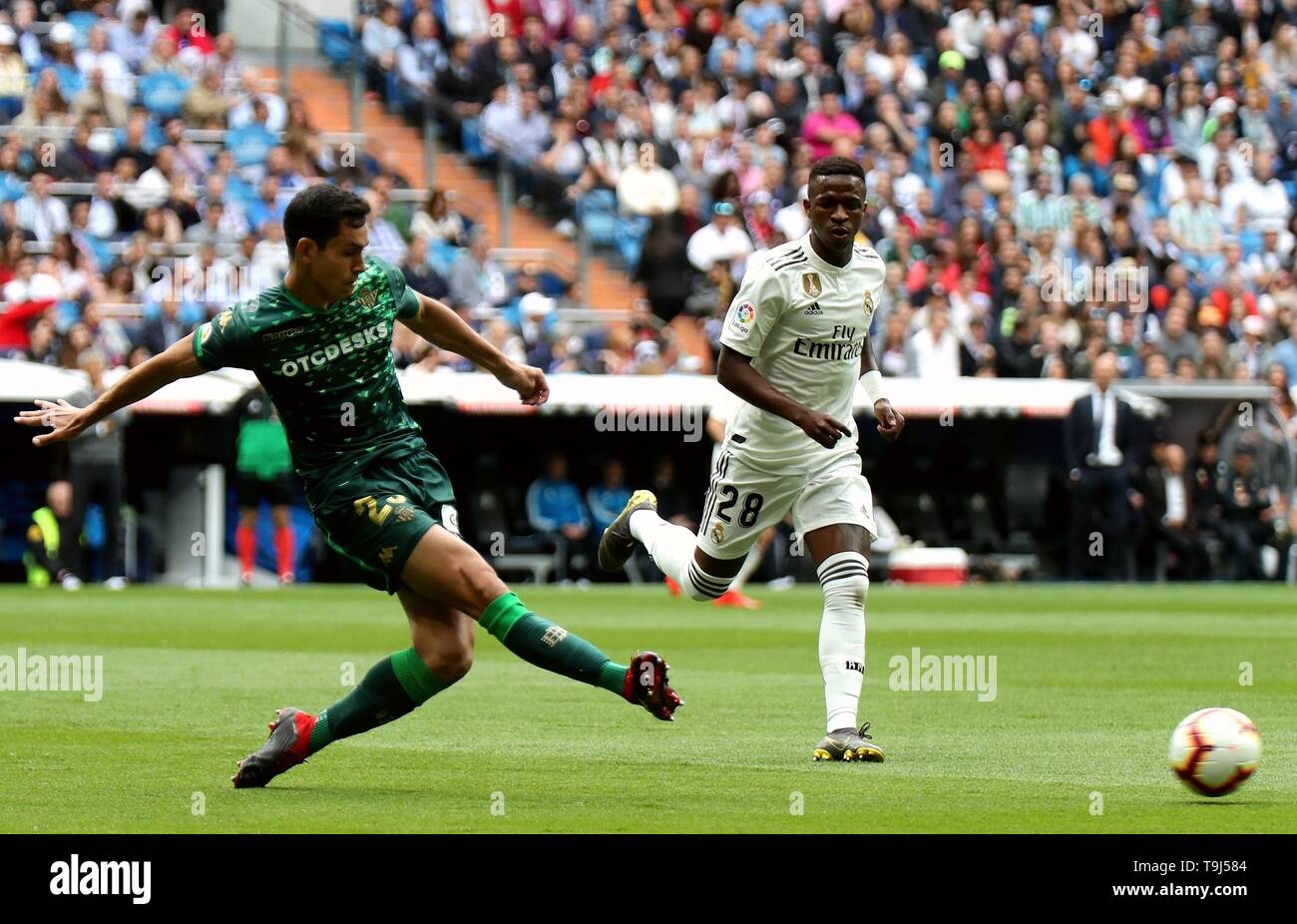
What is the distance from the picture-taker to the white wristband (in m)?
10.3

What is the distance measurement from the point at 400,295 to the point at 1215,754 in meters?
3.40

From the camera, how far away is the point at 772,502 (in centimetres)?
1036

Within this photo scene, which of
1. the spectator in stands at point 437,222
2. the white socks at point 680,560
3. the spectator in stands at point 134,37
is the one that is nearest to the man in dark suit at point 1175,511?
the spectator in stands at point 437,222

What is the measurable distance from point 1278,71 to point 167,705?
25.6 metres

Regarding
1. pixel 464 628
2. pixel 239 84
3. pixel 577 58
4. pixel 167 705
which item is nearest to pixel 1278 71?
pixel 577 58

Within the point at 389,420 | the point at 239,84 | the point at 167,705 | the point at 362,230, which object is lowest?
the point at 167,705

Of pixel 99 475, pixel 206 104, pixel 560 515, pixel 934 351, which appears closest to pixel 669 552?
pixel 99 475

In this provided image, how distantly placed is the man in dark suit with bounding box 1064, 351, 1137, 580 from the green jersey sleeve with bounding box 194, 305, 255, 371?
18096mm

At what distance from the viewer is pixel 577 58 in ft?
100

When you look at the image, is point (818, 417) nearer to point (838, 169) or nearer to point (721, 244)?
point (838, 169)

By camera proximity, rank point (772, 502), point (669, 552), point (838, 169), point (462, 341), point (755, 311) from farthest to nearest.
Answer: point (669, 552)
point (772, 502)
point (755, 311)
point (838, 169)
point (462, 341)

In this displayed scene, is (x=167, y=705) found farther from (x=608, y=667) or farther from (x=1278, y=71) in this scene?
(x=1278, y=71)

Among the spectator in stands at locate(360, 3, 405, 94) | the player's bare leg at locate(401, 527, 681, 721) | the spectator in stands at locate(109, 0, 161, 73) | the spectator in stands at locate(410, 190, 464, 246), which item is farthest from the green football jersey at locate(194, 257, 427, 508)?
the spectator in stands at locate(360, 3, 405, 94)

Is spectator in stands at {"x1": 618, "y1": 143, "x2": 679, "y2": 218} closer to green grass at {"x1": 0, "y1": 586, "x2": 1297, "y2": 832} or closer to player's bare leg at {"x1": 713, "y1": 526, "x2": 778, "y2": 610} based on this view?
player's bare leg at {"x1": 713, "y1": 526, "x2": 778, "y2": 610}
